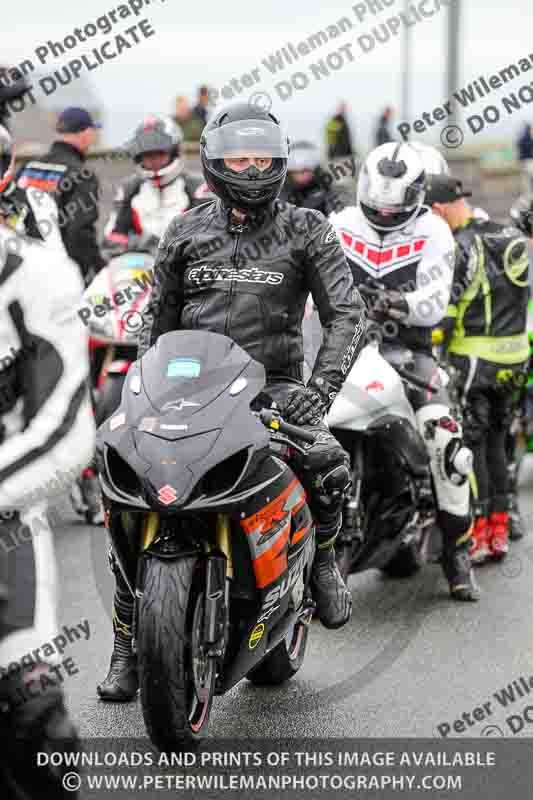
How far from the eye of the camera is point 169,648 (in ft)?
15.0

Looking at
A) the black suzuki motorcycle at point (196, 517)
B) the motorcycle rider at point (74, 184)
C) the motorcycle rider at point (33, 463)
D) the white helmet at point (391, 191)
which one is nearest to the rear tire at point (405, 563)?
the white helmet at point (391, 191)

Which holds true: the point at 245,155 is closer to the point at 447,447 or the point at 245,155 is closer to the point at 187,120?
the point at 447,447

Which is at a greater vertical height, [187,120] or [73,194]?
[73,194]

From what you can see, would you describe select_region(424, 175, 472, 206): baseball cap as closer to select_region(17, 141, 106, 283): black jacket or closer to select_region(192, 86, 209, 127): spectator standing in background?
select_region(17, 141, 106, 283): black jacket

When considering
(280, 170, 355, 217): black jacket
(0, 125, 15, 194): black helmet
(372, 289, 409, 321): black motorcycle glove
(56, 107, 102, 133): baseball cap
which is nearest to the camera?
(0, 125, 15, 194): black helmet

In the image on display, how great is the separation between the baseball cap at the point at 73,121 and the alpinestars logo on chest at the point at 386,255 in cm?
370

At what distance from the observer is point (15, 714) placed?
11.4ft

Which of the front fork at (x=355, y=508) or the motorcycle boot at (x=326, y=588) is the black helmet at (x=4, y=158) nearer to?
the motorcycle boot at (x=326, y=588)

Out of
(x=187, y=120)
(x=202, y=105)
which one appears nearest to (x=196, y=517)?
(x=187, y=120)

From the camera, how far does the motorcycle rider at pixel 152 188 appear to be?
984cm

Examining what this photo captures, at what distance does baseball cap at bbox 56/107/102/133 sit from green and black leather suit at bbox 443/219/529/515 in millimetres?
3195

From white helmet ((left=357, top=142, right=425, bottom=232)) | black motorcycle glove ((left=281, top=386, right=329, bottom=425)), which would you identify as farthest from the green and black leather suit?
black motorcycle glove ((left=281, top=386, right=329, bottom=425))

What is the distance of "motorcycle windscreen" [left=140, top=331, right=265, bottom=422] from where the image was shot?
15.7 feet

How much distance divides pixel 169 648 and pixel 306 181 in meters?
6.78
